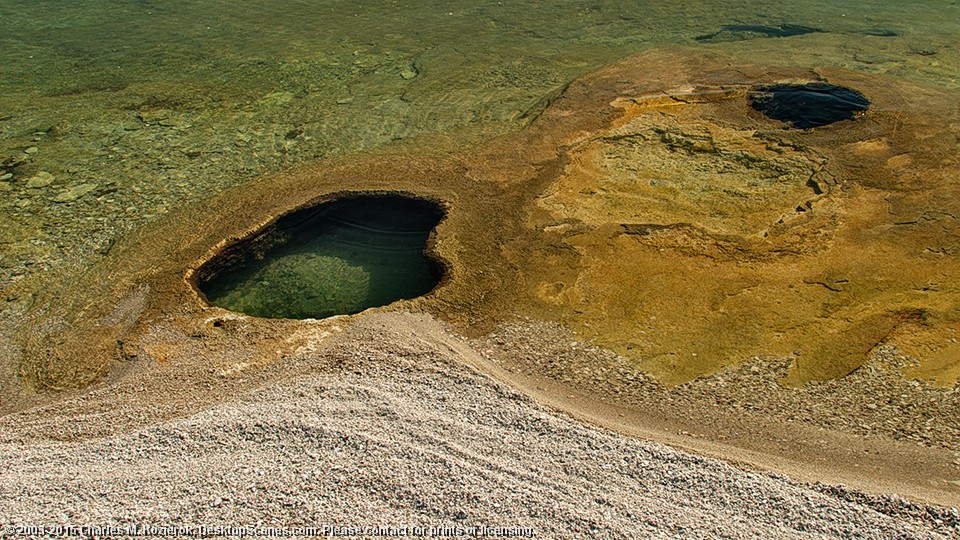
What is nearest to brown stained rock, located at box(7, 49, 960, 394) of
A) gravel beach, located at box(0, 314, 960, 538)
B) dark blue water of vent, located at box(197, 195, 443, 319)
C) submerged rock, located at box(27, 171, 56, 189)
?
dark blue water of vent, located at box(197, 195, 443, 319)

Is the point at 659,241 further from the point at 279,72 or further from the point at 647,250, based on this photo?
the point at 279,72

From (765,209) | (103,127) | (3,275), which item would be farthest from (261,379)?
(103,127)

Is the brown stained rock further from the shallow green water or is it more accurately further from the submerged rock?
the submerged rock

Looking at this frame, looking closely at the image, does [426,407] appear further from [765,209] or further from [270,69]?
[270,69]

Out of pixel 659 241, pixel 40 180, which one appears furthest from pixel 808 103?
pixel 40 180

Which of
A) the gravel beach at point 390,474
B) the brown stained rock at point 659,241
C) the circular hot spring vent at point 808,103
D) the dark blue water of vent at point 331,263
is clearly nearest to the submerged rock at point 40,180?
the brown stained rock at point 659,241

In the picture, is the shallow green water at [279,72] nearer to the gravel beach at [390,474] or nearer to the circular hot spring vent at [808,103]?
the circular hot spring vent at [808,103]
